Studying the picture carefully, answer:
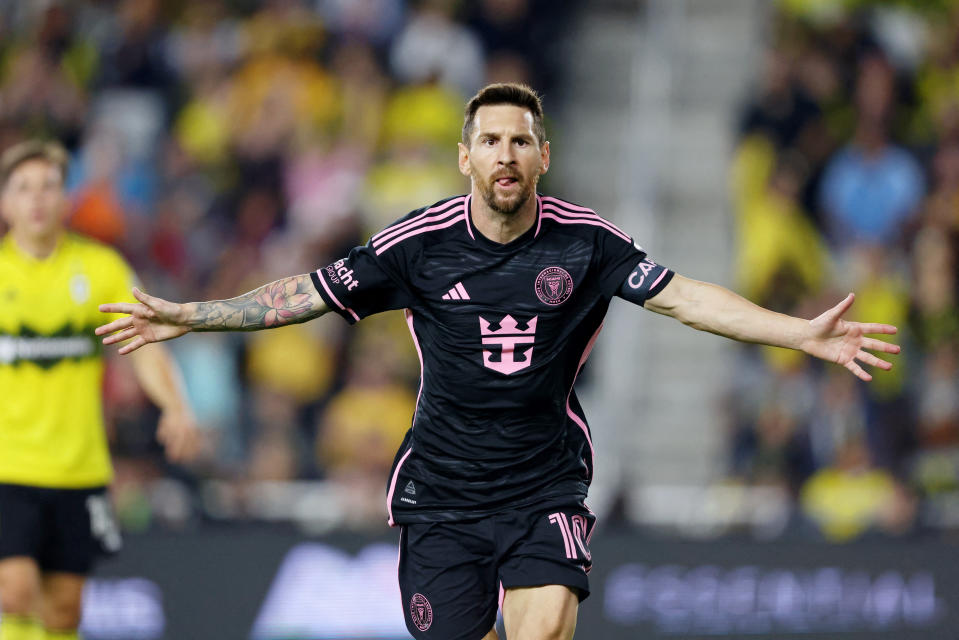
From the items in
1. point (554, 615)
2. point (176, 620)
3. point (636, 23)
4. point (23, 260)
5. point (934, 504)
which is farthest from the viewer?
point (636, 23)

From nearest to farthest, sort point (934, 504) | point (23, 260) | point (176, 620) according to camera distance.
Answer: point (23, 260)
point (176, 620)
point (934, 504)

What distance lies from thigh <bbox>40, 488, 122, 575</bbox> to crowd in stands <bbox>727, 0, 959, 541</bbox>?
4.68m

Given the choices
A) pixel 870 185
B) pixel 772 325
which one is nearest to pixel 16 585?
pixel 772 325

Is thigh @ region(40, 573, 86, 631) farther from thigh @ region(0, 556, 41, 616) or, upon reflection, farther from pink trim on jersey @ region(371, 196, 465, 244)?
pink trim on jersey @ region(371, 196, 465, 244)

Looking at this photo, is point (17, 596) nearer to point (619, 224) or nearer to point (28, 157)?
point (28, 157)

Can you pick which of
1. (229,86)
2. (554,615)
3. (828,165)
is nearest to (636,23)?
(828,165)

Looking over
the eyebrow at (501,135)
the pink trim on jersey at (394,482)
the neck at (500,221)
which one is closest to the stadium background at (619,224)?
the pink trim on jersey at (394,482)

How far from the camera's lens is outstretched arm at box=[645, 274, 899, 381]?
5105 millimetres

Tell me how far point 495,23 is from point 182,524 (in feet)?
18.6

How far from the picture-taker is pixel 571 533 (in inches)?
216

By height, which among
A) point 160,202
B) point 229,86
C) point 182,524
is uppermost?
point 229,86

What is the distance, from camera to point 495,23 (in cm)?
Result: 1279

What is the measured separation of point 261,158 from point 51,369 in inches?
216

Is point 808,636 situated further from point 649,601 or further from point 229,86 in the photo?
point 229,86
